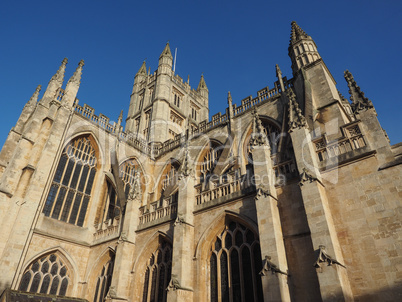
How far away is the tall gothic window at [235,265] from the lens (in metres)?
9.19

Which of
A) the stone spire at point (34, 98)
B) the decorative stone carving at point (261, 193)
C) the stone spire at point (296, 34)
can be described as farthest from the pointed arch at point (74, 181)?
the stone spire at point (296, 34)

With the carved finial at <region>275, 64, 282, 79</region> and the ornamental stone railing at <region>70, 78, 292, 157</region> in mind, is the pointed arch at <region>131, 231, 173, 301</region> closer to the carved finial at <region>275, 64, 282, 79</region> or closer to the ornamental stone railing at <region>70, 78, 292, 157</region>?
the ornamental stone railing at <region>70, 78, 292, 157</region>

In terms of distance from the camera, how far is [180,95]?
33.9 m

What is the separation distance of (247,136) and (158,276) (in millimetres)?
9526

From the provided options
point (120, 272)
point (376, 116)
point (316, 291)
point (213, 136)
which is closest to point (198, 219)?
point (120, 272)

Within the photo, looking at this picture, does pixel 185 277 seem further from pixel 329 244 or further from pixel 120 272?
pixel 329 244

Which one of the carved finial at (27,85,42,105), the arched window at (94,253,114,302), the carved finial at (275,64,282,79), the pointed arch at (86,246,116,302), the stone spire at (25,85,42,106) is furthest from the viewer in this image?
the carved finial at (27,85,42,105)

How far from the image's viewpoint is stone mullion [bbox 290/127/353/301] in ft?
22.2

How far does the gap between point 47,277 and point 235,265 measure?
1022 cm

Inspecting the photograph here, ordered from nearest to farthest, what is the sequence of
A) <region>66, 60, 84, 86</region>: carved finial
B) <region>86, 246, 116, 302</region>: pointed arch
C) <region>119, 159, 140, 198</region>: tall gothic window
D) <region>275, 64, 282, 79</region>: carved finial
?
<region>86, 246, 116, 302</region>: pointed arch
<region>275, 64, 282, 79</region>: carved finial
<region>66, 60, 84, 86</region>: carved finial
<region>119, 159, 140, 198</region>: tall gothic window

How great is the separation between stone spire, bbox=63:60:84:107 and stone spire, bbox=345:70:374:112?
1571 centimetres

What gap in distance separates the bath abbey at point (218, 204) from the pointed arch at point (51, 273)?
0.05 m

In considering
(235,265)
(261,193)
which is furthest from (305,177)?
(235,265)

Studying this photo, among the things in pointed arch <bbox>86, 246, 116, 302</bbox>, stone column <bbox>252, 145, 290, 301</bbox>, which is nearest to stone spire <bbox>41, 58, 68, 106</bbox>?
pointed arch <bbox>86, 246, 116, 302</bbox>
